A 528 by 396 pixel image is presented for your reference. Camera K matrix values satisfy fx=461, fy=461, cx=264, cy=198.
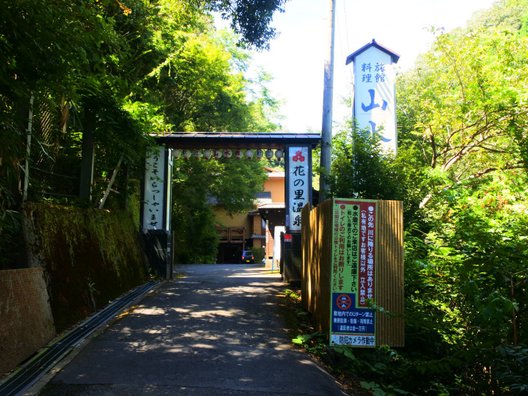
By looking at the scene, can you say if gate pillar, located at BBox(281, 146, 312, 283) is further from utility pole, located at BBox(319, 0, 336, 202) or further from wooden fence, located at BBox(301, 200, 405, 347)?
wooden fence, located at BBox(301, 200, 405, 347)

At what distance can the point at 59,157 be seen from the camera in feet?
32.4

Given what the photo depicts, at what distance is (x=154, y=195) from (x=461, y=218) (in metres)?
9.74

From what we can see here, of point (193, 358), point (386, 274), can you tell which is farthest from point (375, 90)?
point (193, 358)

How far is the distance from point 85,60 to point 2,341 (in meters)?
3.28

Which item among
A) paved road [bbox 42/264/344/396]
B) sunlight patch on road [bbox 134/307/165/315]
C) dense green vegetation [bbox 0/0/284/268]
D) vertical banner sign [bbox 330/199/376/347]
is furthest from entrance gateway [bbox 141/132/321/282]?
vertical banner sign [bbox 330/199/376/347]

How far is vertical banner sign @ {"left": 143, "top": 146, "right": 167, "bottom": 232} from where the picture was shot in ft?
47.6

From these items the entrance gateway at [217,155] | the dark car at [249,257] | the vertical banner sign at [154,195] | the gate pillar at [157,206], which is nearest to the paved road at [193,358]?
the entrance gateway at [217,155]

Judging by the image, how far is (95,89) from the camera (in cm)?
825

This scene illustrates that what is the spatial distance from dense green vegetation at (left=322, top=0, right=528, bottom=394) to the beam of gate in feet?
11.7

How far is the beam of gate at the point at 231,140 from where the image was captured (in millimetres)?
14008

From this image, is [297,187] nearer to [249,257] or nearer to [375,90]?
[375,90]

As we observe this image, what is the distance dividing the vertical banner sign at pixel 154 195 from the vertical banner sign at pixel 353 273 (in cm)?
895

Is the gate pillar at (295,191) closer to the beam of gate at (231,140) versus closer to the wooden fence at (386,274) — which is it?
the beam of gate at (231,140)

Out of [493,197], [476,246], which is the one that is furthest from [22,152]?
[493,197]
